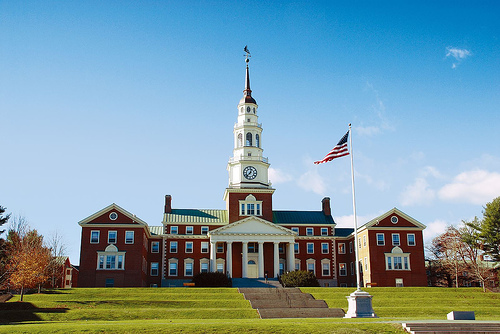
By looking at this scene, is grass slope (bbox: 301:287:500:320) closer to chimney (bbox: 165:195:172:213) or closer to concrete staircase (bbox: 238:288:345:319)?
concrete staircase (bbox: 238:288:345:319)

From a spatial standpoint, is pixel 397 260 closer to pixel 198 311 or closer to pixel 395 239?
pixel 395 239

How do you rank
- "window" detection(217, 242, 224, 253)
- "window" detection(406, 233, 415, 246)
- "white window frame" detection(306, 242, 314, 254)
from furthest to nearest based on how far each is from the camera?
"white window frame" detection(306, 242, 314, 254), "window" detection(217, 242, 224, 253), "window" detection(406, 233, 415, 246)

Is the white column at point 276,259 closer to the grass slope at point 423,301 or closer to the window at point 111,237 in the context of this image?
the grass slope at point 423,301

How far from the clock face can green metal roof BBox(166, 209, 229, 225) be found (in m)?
6.73

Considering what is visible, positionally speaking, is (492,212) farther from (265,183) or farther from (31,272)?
(31,272)

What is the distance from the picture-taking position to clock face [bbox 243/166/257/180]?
69812 millimetres

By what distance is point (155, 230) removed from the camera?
7262 centimetres

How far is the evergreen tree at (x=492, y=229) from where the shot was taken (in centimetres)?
6047

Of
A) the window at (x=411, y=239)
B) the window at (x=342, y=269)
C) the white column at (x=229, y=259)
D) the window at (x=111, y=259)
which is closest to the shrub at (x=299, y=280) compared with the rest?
the white column at (x=229, y=259)

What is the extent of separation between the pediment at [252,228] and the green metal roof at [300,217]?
21.9 ft

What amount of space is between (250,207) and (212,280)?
14.1 m

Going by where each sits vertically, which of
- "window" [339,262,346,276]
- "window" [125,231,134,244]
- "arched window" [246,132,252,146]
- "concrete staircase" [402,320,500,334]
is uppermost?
"arched window" [246,132,252,146]

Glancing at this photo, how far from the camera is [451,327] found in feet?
87.6

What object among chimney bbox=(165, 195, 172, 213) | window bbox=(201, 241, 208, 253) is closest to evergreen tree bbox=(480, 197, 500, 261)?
window bbox=(201, 241, 208, 253)
